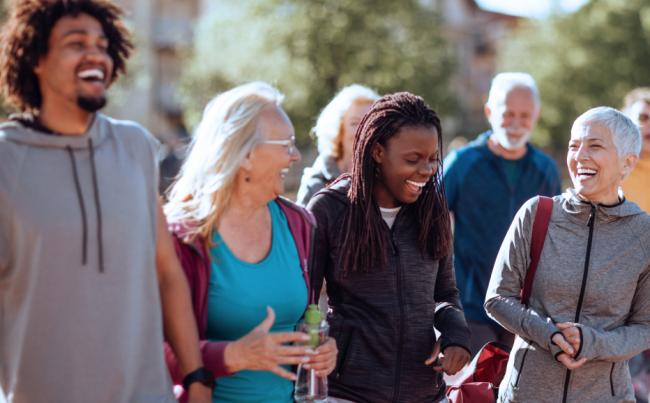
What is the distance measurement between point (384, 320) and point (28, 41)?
179cm

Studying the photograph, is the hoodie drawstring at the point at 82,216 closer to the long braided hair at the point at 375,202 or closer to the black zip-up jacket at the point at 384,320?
the black zip-up jacket at the point at 384,320

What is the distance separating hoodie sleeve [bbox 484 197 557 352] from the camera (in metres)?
3.85

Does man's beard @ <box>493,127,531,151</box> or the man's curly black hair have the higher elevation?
the man's curly black hair

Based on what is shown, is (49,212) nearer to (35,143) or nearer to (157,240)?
(35,143)

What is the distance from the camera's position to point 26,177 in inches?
106

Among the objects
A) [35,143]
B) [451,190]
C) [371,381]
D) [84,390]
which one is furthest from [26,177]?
[451,190]

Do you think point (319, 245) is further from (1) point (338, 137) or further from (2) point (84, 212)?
(1) point (338, 137)

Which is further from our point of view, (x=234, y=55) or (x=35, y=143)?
(x=234, y=55)

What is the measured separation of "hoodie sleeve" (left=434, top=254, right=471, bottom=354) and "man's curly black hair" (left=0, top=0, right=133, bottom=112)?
1890 millimetres

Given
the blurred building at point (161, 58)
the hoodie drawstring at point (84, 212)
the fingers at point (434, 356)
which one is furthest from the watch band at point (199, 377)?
the blurred building at point (161, 58)

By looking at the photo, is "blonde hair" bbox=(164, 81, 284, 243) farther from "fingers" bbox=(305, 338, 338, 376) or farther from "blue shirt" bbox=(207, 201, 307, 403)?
"fingers" bbox=(305, 338, 338, 376)

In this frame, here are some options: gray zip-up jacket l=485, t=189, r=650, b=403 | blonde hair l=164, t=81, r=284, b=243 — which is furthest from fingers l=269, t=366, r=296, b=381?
gray zip-up jacket l=485, t=189, r=650, b=403

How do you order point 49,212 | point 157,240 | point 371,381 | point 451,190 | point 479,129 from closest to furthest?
→ point 49,212 < point 157,240 < point 371,381 < point 451,190 < point 479,129

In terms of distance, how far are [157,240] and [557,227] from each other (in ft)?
6.05
